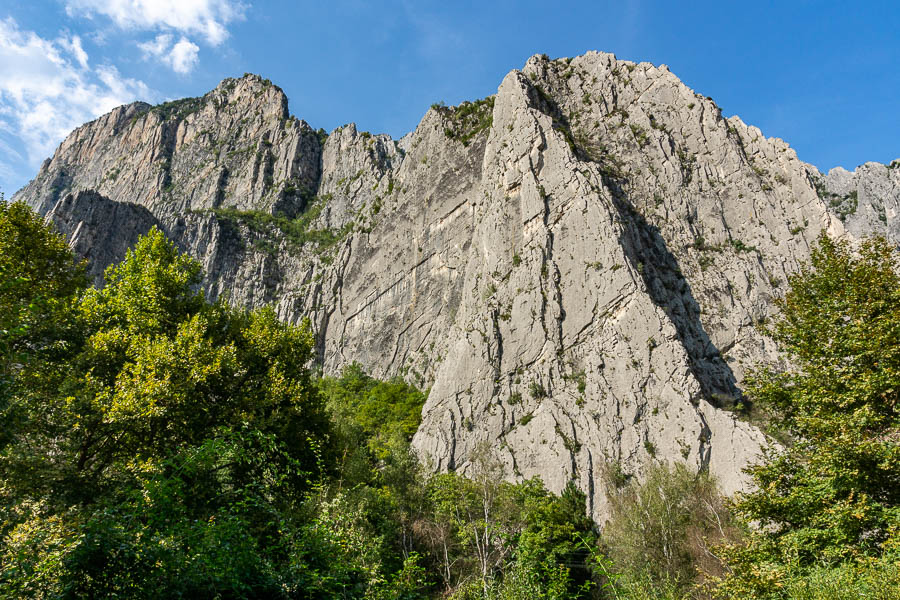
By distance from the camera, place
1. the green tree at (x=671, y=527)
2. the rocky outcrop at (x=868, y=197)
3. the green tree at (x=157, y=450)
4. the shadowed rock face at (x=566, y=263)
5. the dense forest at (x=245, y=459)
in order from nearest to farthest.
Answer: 1. the green tree at (x=157, y=450)
2. the dense forest at (x=245, y=459)
3. the green tree at (x=671, y=527)
4. the shadowed rock face at (x=566, y=263)
5. the rocky outcrop at (x=868, y=197)

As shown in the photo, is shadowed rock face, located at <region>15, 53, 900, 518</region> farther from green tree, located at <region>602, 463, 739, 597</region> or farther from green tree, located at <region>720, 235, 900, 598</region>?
green tree, located at <region>720, 235, 900, 598</region>

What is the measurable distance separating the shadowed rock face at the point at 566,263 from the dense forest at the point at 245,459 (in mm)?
13296

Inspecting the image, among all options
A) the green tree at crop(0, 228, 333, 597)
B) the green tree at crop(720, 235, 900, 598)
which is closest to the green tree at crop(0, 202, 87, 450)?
the green tree at crop(0, 228, 333, 597)

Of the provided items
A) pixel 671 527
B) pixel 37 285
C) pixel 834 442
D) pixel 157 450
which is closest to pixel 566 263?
pixel 671 527

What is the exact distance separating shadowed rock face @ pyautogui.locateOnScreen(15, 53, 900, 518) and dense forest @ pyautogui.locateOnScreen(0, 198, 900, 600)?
1330 centimetres

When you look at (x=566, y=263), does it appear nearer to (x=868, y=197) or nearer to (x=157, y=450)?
(x=157, y=450)

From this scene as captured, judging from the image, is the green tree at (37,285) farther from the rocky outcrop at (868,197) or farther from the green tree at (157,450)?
the rocky outcrop at (868,197)

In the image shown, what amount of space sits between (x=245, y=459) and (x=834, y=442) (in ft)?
49.8

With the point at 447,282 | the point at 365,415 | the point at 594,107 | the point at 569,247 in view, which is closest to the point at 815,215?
the point at 569,247

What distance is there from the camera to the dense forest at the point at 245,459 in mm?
6664

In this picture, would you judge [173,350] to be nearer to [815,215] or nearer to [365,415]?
[365,415]

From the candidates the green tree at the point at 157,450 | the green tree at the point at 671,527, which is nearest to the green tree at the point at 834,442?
the green tree at the point at 671,527

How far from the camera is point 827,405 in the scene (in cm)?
1470

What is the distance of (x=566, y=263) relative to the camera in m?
44.9
